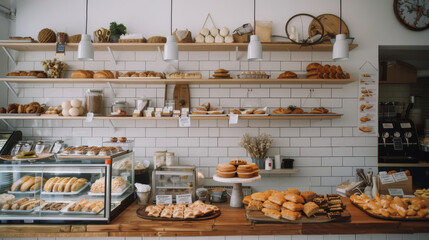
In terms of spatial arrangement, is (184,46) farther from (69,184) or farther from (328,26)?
(69,184)

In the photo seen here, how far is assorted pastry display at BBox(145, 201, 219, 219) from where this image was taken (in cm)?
248

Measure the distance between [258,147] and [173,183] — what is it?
4.70 feet

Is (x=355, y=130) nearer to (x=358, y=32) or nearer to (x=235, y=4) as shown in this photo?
(x=358, y=32)

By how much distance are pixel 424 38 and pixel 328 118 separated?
1815 millimetres

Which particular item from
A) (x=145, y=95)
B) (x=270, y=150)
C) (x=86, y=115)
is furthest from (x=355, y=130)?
(x=86, y=115)

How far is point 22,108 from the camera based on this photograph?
3873mm

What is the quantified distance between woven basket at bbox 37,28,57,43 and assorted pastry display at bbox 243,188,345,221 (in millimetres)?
3343

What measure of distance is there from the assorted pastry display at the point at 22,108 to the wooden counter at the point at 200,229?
1.87 m

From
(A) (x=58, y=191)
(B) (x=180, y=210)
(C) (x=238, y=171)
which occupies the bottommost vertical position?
(B) (x=180, y=210)

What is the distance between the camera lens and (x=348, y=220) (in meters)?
2.43

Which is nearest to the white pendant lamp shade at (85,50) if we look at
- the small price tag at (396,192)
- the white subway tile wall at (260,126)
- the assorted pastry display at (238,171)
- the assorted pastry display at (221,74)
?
Answer: the white subway tile wall at (260,126)

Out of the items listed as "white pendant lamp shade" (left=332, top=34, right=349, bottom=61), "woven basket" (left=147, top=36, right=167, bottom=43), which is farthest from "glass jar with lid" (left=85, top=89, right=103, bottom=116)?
"white pendant lamp shade" (left=332, top=34, right=349, bottom=61)

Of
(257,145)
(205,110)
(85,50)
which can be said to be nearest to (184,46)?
(205,110)

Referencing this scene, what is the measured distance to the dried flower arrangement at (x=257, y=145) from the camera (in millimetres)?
3859
